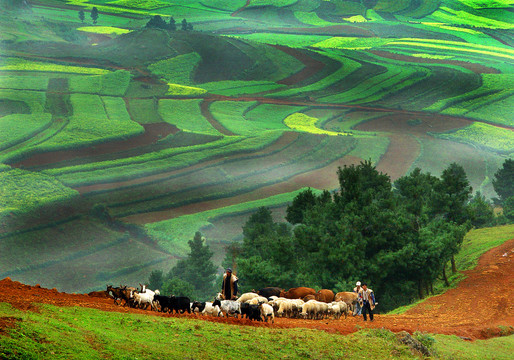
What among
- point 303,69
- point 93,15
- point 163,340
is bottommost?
point 163,340

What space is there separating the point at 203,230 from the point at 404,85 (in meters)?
88.4

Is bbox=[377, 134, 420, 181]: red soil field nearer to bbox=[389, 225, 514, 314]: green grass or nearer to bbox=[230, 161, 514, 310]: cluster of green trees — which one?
bbox=[389, 225, 514, 314]: green grass

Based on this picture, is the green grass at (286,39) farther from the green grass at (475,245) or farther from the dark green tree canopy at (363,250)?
the dark green tree canopy at (363,250)

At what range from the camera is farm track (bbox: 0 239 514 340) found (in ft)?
77.7

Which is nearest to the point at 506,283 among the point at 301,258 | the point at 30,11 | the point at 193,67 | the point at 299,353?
the point at 301,258

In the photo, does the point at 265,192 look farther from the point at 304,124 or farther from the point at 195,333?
the point at 195,333

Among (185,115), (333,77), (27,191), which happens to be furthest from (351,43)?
(27,191)

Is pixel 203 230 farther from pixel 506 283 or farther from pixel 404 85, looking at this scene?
pixel 404 85

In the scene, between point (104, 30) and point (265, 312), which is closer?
point (265, 312)

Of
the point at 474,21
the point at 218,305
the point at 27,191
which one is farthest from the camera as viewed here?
the point at 474,21

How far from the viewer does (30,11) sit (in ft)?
586

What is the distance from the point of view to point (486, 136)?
13212cm

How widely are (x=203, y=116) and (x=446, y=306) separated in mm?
103248

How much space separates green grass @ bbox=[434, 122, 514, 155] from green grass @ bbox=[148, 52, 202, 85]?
64.5m
